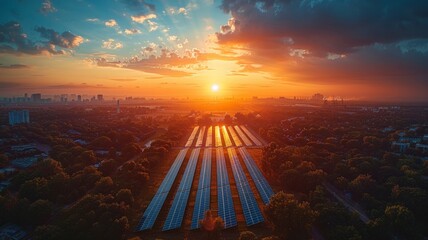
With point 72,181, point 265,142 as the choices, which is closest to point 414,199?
point 72,181

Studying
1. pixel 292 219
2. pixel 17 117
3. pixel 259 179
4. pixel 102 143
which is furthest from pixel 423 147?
pixel 17 117

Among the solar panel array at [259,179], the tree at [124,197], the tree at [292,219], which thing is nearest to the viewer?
the tree at [292,219]

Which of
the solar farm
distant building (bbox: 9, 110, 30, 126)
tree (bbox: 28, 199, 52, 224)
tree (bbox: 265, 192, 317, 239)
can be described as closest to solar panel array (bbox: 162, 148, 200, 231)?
the solar farm

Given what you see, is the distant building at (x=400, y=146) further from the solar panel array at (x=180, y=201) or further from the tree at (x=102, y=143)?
the tree at (x=102, y=143)

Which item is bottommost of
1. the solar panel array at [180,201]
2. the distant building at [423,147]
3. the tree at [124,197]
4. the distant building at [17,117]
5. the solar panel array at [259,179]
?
the solar panel array at [180,201]

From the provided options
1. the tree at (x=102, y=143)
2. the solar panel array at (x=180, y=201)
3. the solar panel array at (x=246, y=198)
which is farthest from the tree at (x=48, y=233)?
the tree at (x=102, y=143)

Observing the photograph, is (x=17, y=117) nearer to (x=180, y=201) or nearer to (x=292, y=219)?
(x=180, y=201)
